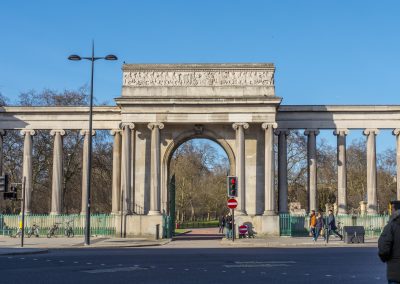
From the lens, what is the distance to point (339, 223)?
1705 inches

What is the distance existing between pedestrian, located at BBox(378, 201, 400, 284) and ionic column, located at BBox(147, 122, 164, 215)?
1355 inches

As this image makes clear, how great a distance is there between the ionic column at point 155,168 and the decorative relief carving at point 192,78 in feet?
10.2

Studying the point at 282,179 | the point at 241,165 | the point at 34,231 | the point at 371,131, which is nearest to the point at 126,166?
the point at 34,231

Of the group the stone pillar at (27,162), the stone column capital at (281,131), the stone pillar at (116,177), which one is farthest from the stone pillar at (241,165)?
the stone pillar at (27,162)

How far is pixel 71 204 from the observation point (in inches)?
2763

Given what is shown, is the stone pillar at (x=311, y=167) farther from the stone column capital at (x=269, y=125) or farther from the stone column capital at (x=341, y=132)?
the stone column capital at (x=269, y=125)

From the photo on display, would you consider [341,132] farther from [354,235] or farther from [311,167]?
[354,235]

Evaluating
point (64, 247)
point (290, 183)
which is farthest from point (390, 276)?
point (290, 183)

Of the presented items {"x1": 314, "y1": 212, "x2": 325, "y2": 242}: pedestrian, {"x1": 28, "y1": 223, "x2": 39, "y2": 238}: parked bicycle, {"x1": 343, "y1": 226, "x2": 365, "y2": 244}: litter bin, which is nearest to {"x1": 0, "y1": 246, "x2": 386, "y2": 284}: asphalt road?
{"x1": 343, "y1": 226, "x2": 365, "y2": 244}: litter bin

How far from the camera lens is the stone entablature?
44.0m

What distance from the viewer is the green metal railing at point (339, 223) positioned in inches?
1706

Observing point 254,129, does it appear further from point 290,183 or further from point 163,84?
point 290,183

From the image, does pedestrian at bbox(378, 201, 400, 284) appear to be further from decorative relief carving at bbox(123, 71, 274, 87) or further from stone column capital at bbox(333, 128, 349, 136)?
stone column capital at bbox(333, 128, 349, 136)

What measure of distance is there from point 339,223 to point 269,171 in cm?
602
